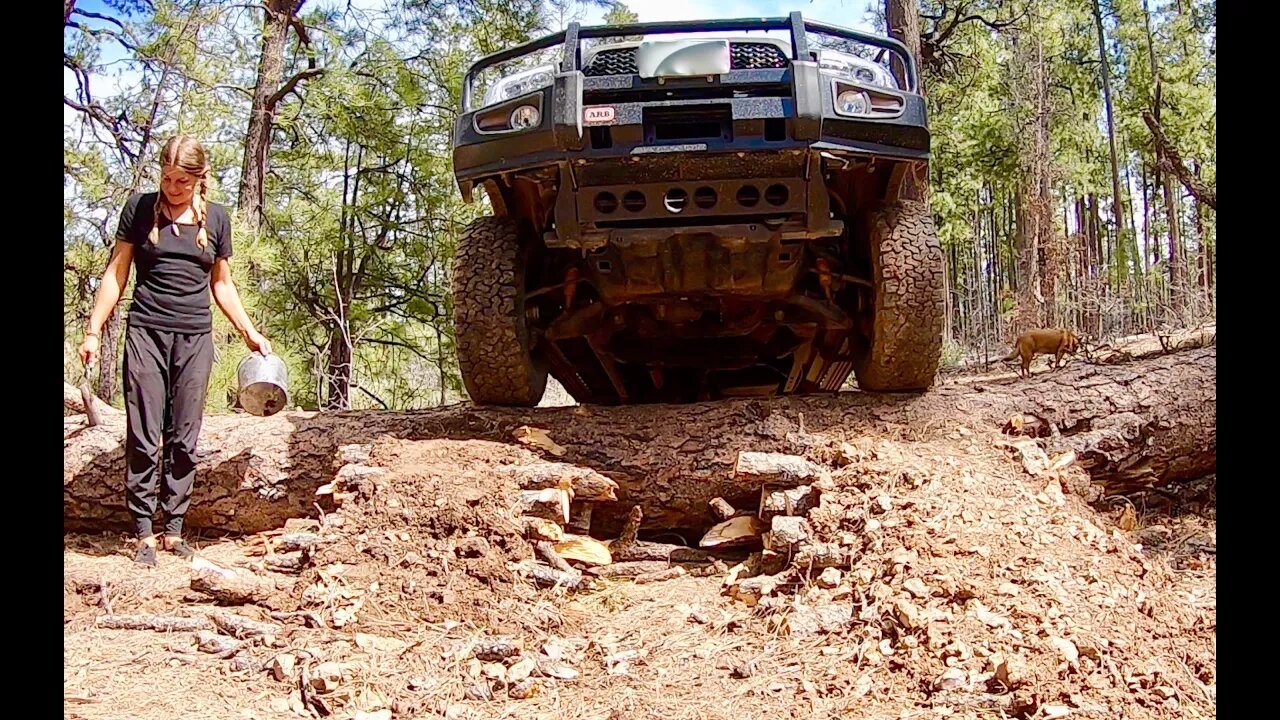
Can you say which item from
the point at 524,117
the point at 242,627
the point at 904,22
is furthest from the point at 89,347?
the point at 904,22

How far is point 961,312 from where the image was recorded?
60.6ft

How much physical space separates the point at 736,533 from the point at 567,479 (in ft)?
2.31

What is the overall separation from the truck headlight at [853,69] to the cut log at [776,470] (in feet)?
5.07

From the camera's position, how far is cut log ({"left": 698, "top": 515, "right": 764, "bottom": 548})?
354 centimetres

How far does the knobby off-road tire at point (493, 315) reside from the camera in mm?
4027

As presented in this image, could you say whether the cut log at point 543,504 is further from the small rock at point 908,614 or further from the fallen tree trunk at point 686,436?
the small rock at point 908,614

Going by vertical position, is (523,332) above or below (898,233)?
below

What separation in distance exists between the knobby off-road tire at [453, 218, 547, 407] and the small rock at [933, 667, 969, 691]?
2327mm

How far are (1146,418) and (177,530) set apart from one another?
429cm

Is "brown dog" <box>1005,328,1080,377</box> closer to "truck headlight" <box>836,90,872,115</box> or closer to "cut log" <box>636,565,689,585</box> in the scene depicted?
"truck headlight" <box>836,90,872,115</box>

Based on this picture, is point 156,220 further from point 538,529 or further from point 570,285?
point 538,529

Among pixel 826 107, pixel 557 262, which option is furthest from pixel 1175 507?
pixel 557 262

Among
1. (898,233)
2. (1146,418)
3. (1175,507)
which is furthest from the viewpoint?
(1175,507)

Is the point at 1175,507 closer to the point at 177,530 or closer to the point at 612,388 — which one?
the point at 612,388
